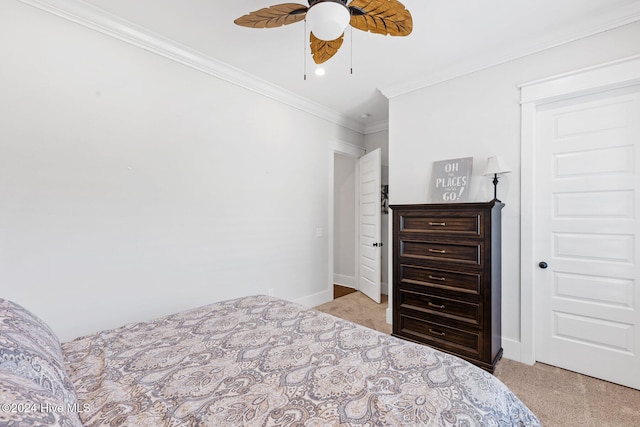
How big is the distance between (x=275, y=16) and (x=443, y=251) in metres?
2.12

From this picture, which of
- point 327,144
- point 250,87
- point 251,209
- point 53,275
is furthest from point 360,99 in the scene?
point 53,275

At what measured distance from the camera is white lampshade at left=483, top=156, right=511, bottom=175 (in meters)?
2.43

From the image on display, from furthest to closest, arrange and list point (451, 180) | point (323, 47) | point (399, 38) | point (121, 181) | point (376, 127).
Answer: point (376, 127)
point (451, 180)
point (399, 38)
point (121, 181)
point (323, 47)

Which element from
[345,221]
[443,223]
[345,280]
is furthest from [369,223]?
[443,223]

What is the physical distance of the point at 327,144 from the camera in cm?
410

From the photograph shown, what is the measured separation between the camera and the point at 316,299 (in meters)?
3.94

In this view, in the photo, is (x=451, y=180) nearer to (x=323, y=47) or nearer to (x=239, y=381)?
(x=323, y=47)

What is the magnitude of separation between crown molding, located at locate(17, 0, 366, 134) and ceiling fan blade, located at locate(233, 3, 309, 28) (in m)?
1.11

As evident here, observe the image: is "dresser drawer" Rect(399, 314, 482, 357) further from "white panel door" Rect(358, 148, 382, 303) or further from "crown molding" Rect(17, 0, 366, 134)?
"crown molding" Rect(17, 0, 366, 134)

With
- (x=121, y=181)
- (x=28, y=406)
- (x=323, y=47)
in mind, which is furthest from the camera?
(x=121, y=181)

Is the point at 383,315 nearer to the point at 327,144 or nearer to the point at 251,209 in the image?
the point at 251,209

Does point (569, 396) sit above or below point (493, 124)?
below

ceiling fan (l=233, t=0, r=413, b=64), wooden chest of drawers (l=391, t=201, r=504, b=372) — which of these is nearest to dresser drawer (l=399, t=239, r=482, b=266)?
wooden chest of drawers (l=391, t=201, r=504, b=372)

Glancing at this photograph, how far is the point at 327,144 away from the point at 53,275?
3.17m
